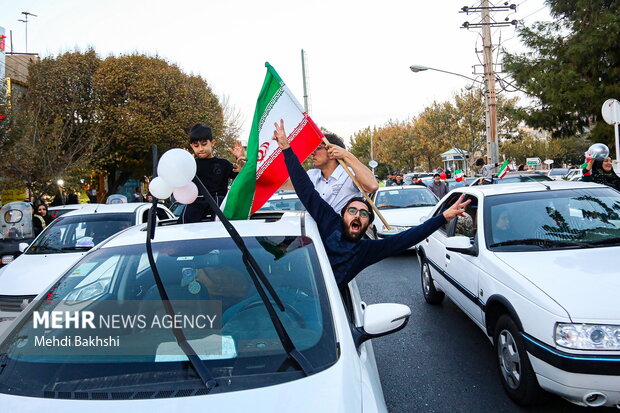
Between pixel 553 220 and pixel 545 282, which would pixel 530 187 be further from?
pixel 545 282

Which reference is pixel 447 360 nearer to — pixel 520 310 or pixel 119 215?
pixel 520 310

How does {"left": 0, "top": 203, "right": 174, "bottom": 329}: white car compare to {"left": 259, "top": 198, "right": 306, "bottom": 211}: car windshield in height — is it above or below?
below

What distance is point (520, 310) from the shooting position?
3135 mm

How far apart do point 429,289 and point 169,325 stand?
4395 mm

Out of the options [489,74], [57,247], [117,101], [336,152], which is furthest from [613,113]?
[117,101]

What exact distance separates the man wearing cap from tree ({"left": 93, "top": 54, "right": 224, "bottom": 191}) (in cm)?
2109

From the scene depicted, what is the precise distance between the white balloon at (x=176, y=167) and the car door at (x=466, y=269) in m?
2.76

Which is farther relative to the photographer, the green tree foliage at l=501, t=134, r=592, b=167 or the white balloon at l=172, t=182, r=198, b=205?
the green tree foliage at l=501, t=134, r=592, b=167

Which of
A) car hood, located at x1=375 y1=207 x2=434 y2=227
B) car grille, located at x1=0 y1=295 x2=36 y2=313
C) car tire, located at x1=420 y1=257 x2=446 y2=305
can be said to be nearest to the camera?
car grille, located at x1=0 y1=295 x2=36 y2=313

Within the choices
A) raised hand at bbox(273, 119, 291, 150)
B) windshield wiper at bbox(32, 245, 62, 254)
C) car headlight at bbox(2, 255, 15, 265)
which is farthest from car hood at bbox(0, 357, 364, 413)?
car headlight at bbox(2, 255, 15, 265)

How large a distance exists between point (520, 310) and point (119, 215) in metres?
5.57

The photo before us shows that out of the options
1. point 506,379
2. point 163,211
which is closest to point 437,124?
point 163,211

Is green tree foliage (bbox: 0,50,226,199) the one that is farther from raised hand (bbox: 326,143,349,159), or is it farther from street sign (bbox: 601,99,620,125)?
raised hand (bbox: 326,143,349,159)

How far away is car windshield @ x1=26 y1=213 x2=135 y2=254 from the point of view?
636 cm
